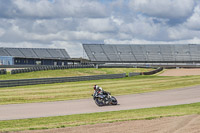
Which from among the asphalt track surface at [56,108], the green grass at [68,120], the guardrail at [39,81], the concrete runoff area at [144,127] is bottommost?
the concrete runoff area at [144,127]

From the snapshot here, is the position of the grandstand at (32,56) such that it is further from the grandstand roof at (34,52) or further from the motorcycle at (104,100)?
the motorcycle at (104,100)

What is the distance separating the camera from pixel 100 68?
67562 mm

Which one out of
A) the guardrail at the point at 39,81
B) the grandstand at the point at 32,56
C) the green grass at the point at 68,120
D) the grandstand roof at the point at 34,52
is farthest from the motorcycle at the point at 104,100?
the grandstand roof at the point at 34,52

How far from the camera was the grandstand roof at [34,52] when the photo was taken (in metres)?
102

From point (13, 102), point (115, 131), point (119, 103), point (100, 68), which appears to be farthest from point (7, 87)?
point (100, 68)

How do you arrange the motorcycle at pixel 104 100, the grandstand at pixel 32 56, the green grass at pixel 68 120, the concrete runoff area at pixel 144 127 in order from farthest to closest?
the grandstand at pixel 32 56, the motorcycle at pixel 104 100, the green grass at pixel 68 120, the concrete runoff area at pixel 144 127

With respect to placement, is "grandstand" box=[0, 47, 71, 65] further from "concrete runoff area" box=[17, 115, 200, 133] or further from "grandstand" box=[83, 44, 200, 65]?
"concrete runoff area" box=[17, 115, 200, 133]

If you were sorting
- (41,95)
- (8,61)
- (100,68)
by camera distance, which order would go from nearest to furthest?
(41,95) → (100,68) → (8,61)

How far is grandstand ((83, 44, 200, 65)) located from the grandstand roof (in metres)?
12.6

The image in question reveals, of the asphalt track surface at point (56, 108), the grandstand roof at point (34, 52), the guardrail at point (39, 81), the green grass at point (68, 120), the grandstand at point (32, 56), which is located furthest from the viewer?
the grandstand roof at point (34, 52)

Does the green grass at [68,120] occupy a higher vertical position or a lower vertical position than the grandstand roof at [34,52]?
lower

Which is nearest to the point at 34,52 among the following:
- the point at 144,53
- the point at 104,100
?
the point at 144,53

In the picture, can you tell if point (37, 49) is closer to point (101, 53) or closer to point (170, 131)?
point (101, 53)

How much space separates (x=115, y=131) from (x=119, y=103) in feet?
31.2
